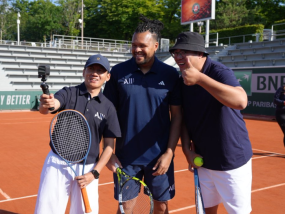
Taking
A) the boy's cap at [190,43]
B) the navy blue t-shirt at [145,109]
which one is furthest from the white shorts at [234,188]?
the boy's cap at [190,43]

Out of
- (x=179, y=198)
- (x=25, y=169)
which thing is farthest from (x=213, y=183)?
(x=25, y=169)

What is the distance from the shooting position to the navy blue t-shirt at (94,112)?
295 cm

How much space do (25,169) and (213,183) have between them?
4920mm

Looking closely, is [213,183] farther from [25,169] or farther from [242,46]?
[242,46]

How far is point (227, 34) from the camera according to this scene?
3794 centimetres

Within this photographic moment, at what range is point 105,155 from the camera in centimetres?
299

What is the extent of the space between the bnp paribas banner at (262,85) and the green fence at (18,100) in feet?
45.0

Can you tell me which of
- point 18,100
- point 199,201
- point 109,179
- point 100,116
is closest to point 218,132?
point 199,201

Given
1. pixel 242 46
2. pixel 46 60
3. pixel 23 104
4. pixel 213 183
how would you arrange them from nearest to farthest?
pixel 213 183, pixel 23 104, pixel 242 46, pixel 46 60

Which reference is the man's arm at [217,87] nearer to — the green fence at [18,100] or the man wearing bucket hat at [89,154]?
the man wearing bucket hat at [89,154]

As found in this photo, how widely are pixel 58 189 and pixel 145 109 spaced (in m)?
1.08

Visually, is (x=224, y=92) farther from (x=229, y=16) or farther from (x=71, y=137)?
(x=229, y=16)

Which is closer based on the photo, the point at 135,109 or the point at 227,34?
the point at 135,109

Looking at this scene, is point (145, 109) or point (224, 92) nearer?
point (224, 92)
